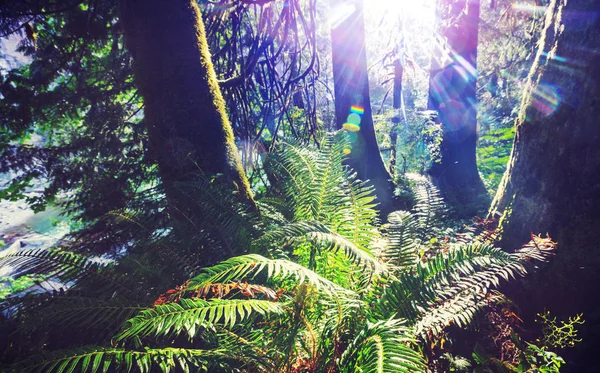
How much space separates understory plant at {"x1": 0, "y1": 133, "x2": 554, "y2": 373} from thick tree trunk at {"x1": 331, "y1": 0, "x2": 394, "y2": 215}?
2516 mm

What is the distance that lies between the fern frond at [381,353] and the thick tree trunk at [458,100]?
5158 millimetres

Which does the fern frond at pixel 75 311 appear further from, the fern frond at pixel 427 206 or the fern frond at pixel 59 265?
the fern frond at pixel 427 206

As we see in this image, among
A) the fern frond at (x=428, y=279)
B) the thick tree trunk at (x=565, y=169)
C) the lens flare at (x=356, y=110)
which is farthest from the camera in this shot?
the lens flare at (x=356, y=110)

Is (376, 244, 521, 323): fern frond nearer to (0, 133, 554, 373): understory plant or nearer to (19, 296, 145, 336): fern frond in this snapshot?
(0, 133, 554, 373): understory plant

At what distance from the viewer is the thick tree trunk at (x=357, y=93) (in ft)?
15.8

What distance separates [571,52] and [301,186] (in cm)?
231

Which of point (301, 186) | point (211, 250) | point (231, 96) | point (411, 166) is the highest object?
point (231, 96)

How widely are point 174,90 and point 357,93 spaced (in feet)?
10.9

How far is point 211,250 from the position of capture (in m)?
2.08

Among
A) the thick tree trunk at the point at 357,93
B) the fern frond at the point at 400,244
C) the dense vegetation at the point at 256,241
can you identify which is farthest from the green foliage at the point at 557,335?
the thick tree trunk at the point at 357,93

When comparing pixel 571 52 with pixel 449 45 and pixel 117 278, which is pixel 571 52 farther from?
pixel 449 45

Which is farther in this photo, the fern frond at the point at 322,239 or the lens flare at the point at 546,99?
the lens flare at the point at 546,99

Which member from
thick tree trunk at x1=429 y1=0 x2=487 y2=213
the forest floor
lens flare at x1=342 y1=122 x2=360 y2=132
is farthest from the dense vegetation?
the forest floor

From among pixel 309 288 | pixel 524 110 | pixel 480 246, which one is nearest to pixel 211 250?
pixel 309 288
